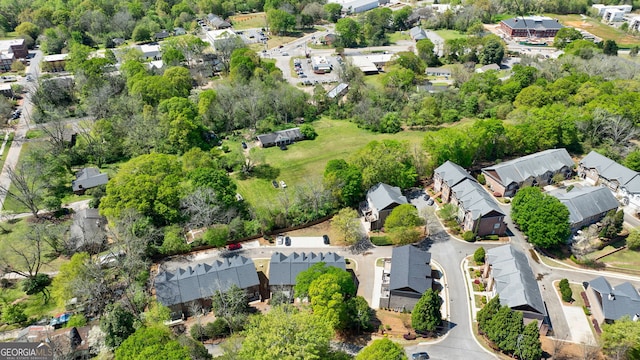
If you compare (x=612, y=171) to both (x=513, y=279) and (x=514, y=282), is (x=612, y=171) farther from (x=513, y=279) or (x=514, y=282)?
(x=514, y=282)

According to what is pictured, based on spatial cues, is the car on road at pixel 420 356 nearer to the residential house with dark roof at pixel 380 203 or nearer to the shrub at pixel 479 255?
the shrub at pixel 479 255

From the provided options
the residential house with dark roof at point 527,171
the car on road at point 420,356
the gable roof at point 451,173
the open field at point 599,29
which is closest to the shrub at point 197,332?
the car on road at point 420,356

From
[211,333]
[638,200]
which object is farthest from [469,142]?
[211,333]

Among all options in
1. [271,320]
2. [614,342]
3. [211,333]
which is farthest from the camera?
[211,333]

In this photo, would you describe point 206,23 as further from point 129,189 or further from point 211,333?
point 211,333

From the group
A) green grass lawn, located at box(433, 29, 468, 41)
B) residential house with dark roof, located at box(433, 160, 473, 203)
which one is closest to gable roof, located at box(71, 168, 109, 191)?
residential house with dark roof, located at box(433, 160, 473, 203)

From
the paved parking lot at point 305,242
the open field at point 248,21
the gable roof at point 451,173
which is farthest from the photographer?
the open field at point 248,21
